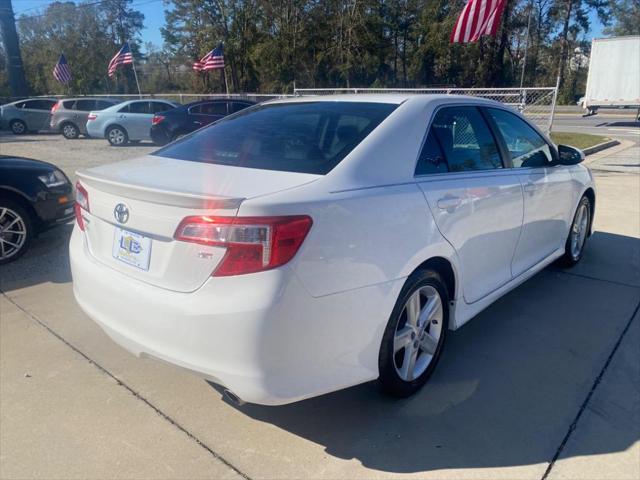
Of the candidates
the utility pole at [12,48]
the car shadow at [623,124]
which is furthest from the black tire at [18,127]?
the car shadow at [623,124]

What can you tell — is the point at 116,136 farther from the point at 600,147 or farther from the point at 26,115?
the point at 600,147

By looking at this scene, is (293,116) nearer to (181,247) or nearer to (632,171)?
(181,247)

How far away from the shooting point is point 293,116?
3.09 m

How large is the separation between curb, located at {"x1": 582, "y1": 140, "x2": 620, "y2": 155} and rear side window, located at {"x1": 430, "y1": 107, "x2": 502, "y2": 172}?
11.6 meters

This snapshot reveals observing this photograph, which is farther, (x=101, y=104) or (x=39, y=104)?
(x=39, y=104)

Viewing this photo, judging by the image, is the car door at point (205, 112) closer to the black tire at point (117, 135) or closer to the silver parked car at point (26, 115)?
the black tire at point (117, 135)

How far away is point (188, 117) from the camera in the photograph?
1507 cm

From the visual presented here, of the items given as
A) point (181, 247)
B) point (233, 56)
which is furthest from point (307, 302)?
point (233, 56)

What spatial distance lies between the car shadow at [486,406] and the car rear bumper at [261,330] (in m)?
0.38

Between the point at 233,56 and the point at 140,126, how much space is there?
29.0m

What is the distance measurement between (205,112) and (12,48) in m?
20.8

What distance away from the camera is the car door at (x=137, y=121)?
54.9 feet

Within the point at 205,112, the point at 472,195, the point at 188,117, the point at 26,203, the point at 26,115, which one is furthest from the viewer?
the point at 26,115

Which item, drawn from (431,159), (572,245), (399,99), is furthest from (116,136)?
(431,159)
